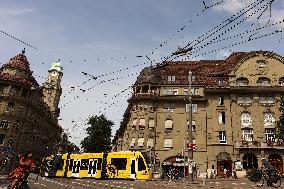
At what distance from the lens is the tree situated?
186ft

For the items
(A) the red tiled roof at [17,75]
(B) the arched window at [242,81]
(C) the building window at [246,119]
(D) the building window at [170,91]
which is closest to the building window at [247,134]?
(C) the building window at [246,119]

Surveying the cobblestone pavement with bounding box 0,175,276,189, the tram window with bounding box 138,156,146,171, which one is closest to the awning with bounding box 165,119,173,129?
the tram window with bounding box 138,156,146,171

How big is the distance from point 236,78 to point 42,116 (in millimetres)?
38236

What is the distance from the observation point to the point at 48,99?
307ft

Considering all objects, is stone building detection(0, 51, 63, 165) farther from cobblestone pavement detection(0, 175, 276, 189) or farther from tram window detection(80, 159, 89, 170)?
cobblestone pavement detection(0, 175, 276, 189)

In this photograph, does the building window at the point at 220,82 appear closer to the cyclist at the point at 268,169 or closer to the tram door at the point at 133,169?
the tram door at the point at 133,169

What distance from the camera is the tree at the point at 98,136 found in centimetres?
5675

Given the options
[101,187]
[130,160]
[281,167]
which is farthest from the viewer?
[281,167]

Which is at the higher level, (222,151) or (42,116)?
(42,116)

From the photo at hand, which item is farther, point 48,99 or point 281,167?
point 48,99

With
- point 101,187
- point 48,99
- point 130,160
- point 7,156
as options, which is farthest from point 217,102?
point 48,99

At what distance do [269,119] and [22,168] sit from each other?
3819 cm

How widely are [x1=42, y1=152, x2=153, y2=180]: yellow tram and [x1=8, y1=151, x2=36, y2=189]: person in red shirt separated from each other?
14.6m

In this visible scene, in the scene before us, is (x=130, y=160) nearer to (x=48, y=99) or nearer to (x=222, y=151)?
(x=222, y=151)
